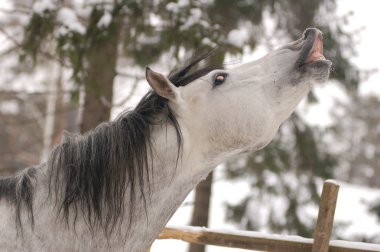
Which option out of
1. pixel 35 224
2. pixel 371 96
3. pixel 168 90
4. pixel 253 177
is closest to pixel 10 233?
pixel 35 224

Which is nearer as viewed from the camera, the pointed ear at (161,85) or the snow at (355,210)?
the pointed ear at (161,85)

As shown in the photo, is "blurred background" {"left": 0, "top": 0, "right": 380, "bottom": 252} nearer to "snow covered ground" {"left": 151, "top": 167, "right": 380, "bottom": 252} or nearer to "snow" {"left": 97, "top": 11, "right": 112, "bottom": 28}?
"snow" {"left": 97, "top": 11, "right": 112, "bottom": 28}

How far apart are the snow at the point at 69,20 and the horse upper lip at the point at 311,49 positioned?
351 cm

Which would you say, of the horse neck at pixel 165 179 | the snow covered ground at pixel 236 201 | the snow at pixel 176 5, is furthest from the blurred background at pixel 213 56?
the snow covered ground at pixel 236 201

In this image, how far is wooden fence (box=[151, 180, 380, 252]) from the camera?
2.82 metres

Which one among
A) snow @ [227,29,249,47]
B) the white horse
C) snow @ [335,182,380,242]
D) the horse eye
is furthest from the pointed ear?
snow @ [335,182,380,242]

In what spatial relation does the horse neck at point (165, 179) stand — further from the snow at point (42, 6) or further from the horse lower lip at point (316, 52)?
the snow at point (42, 6)

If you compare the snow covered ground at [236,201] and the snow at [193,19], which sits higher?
the snow at [193,19]

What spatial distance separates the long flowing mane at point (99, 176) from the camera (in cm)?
225

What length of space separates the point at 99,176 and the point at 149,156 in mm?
257

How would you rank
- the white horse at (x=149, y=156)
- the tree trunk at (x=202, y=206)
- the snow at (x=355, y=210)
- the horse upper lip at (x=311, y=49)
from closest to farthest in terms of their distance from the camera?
the white horse at (x=149, y=156) < the horse upper lip at (x=311, y=49) < the tree trunk at (x=202, y=206) < the snow at (x=355, y=210)

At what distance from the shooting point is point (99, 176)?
2277mm

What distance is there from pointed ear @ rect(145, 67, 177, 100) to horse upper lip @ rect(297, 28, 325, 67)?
674mm

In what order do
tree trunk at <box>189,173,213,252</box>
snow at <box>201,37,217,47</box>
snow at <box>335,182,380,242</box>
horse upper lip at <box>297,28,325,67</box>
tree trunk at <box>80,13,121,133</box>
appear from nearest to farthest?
1. horse upper lip at <box>297,28,325,67</box>
2. snow at <box>201,37,217,47</box>
3. tree trunk at <box>80,13,121,133</box>
4. tree trunk at <box>189,173,213,252</box>
5. snow at <box>335,182,380,242</box>
